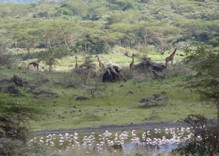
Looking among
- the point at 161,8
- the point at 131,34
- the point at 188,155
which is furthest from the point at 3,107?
the point at 161,8

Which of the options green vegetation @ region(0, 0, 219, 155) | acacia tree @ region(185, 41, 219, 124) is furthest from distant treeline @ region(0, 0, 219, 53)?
acacia tree @ region(185, 41, 219, 124)

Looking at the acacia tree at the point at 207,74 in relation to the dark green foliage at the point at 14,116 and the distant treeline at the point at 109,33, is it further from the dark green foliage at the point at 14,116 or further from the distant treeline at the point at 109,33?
the distant treeline at the point at 109,33

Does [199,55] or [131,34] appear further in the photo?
[131,34]

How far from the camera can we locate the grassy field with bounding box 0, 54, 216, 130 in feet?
71.5

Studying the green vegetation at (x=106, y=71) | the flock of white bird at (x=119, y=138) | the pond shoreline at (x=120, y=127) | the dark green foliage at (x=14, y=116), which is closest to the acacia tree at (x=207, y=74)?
the green vegetation at (x=106, y=71)

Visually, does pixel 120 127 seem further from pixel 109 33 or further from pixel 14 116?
pixel 109 33

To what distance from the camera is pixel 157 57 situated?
5822 centimetres

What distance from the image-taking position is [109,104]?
26.7 metres

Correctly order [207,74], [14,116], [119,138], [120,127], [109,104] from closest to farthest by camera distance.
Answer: [14,116] < [207,74] < [119,138] < [120,127] < [109,104]

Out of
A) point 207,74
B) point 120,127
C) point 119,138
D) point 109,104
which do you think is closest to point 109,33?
point 109,104

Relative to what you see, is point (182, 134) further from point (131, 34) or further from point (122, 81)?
point (131, 34)

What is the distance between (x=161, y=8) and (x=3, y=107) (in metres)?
85.2

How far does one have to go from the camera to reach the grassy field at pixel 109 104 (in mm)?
21797

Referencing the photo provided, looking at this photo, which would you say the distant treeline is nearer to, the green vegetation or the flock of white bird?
the green vegetation
